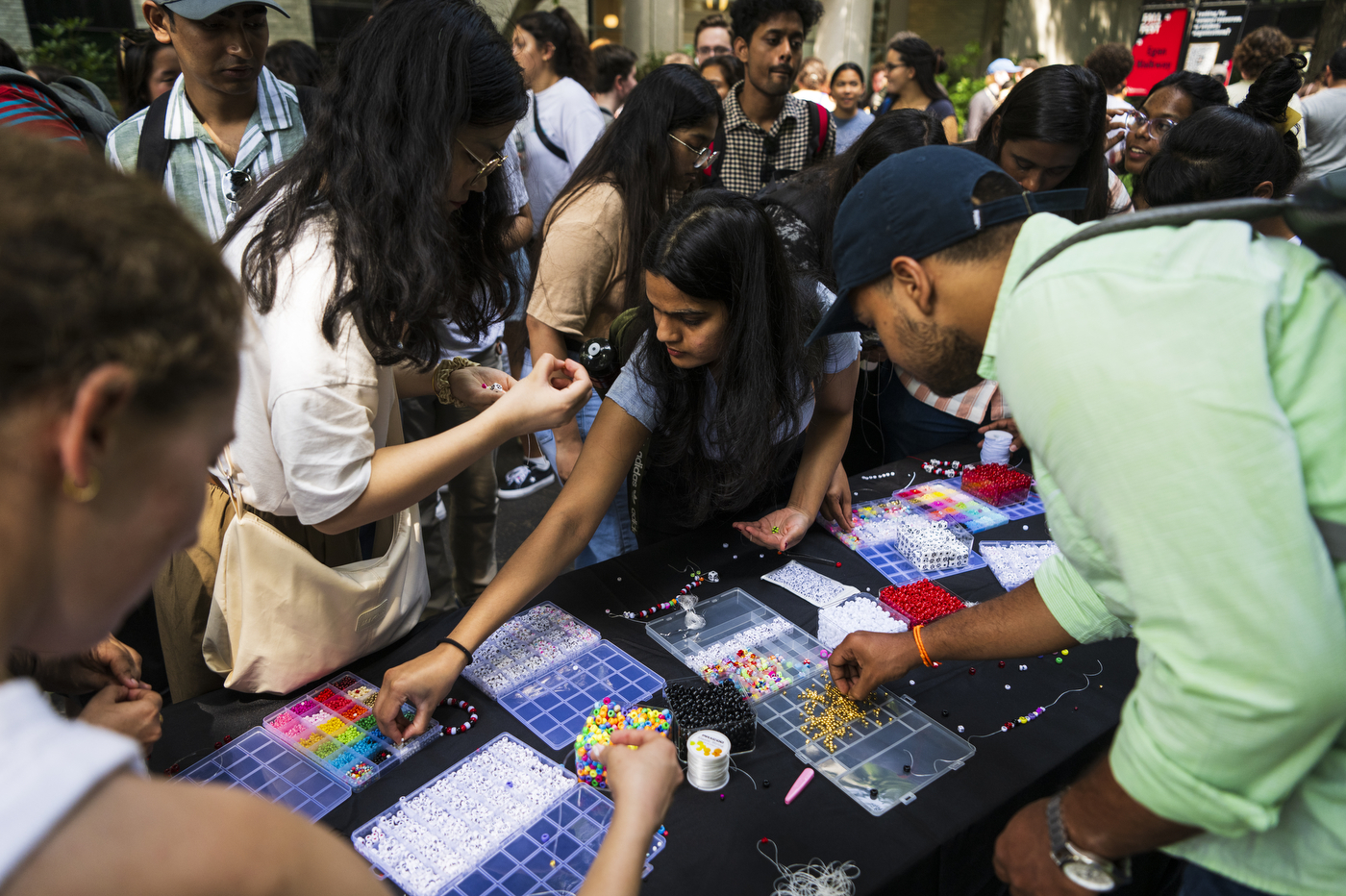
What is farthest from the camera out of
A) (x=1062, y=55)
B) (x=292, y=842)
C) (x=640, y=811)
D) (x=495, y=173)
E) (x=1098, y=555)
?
(x=1062, y=55)

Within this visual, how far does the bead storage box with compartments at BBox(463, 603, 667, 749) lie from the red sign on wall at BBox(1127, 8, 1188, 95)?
377 inches

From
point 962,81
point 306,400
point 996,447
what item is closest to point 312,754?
point 306,400

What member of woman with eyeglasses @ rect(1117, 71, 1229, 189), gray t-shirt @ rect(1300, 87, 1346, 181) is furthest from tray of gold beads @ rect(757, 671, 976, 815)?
gray t-shirt @ rect(1300, 87, 1346, 181)

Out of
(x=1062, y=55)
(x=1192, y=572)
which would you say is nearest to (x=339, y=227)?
(x=1192, y=572)

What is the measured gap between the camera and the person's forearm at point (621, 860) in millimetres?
853

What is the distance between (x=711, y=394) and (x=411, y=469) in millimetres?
887

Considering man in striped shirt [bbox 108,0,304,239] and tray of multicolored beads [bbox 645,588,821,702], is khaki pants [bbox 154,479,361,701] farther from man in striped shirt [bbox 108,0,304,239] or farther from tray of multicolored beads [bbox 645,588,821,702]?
man in striped shirt [bbox 108,0,304,239]

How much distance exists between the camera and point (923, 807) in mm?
1313

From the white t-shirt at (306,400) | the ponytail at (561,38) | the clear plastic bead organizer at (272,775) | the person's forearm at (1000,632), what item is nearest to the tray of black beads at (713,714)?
the person's forearm at (1000,632)

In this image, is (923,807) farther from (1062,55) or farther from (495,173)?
(1062,55)

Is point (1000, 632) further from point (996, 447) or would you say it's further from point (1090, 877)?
point (996, 447)

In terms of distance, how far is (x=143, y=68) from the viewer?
3535 millimetres

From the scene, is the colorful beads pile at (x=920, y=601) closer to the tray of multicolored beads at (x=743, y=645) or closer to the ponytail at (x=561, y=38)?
the tray of multicolored beads at (x=743, y=645)

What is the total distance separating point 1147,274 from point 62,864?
3.30 feet
